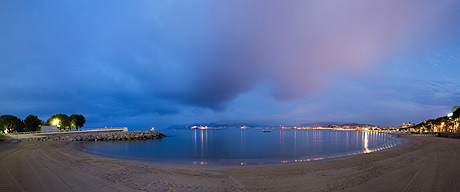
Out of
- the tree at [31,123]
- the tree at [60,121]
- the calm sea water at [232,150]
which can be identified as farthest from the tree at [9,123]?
the calm sea water at [232,150]

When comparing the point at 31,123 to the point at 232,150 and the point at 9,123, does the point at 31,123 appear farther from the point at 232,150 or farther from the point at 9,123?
the point at 232,150

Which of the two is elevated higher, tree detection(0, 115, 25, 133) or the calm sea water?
tree detection(0, 115, 25, 133)

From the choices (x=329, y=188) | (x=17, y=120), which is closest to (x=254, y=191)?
(x=329, y=188)

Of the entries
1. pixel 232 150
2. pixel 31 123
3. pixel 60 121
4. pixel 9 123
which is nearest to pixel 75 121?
pixel 60 121

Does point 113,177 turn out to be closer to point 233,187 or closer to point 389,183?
point 233,187

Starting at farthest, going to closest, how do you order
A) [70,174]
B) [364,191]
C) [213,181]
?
[70,174] < [213,181] < [364,191]

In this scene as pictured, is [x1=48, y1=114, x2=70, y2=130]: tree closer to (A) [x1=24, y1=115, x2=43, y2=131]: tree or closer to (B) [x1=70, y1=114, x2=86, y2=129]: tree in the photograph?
(B) [x1=70, y1=114, x2=86, y2=129]: tree

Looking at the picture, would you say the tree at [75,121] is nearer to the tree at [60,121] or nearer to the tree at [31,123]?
the tree at [60,121]

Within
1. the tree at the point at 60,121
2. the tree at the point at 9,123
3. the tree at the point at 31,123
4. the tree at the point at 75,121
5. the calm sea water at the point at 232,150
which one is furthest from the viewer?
the tree at the point at 75,121

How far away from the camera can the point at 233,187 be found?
8.45 meters

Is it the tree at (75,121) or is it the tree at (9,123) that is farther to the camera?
the tree at (75,121)

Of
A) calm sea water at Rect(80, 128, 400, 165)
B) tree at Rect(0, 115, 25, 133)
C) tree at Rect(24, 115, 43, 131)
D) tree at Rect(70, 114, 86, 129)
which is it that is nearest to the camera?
calm sea water at Rect(80, 128, 400, 165)

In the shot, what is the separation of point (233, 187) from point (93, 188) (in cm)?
608

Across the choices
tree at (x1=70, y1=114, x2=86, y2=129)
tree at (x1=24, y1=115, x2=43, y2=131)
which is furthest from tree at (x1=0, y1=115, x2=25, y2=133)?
tree at (x1=70, y1=114, x2=86, y2=129)
